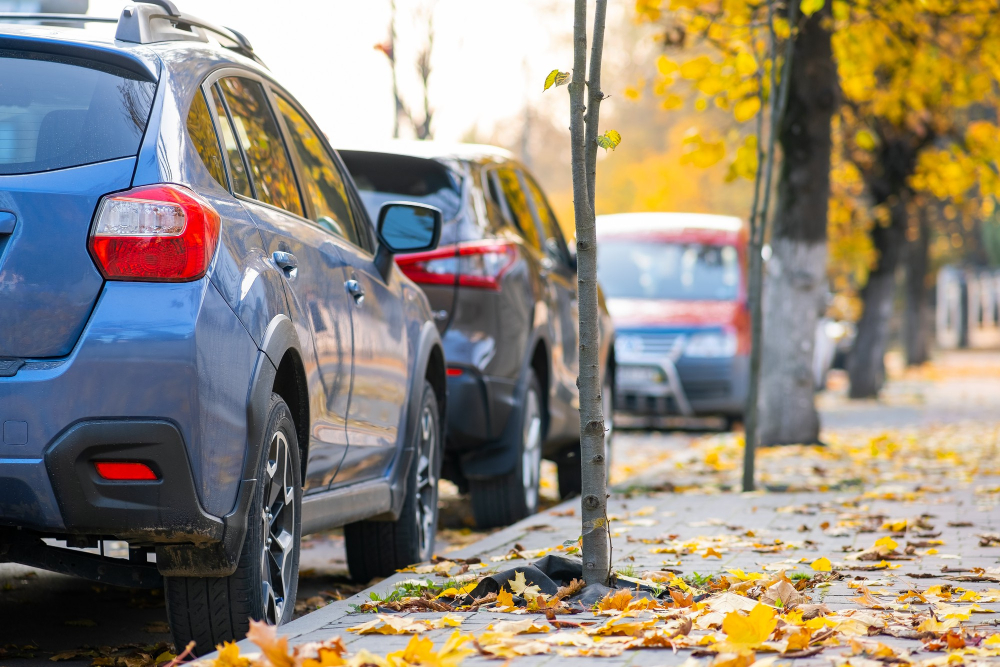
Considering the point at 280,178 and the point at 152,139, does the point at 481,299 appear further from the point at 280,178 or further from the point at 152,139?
the point at 152,139

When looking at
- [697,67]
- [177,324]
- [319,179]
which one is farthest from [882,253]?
[177,324]

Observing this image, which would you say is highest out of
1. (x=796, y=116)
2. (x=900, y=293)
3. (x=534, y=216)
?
(x=796, y=116)

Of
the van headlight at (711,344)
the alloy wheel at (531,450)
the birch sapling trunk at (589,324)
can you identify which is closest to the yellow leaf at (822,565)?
the birch sapling trunk at (589,324)

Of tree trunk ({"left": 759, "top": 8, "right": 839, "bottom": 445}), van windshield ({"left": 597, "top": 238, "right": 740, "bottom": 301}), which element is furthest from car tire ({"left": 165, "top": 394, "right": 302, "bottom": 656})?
van windshield ({"left": 597, "top": 238, "right": 740, "bottom": 301})

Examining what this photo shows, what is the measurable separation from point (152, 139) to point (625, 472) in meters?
8.07

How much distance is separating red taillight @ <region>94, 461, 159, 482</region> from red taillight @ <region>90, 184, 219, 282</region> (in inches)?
18.7

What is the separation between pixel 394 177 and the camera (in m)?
7.19

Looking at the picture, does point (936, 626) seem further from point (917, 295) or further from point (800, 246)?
point (917, 295)

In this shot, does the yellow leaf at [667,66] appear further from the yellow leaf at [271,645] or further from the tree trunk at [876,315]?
the tree trunk at [876,315]

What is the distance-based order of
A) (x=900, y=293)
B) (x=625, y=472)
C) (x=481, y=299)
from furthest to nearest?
1. (x=900, y=293)
2. (x=625, y=472)
3. (x=481, y=299)

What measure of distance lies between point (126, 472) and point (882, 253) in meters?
20.2

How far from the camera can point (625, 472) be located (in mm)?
11352

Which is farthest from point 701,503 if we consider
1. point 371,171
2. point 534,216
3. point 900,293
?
point 900,293

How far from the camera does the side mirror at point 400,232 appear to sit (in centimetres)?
557
